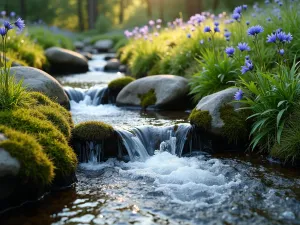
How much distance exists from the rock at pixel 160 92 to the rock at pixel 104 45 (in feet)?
52.2

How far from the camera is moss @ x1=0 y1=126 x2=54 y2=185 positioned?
403 centimetres

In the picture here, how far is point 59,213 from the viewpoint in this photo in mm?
3957

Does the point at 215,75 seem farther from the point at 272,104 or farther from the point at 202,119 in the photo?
the point at 272,104

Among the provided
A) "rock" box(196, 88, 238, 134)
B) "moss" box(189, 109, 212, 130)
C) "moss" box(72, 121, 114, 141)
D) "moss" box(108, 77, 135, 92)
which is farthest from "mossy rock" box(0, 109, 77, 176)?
"moss" box(108, 77, 135, 92)

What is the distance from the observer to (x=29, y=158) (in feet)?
13.5

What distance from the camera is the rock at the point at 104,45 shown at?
81.0ft

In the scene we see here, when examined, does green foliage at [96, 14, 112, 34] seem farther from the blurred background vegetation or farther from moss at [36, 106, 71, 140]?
moss at [36, 106, 71, 140]

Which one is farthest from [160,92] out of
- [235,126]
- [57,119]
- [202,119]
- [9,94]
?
[9,94]

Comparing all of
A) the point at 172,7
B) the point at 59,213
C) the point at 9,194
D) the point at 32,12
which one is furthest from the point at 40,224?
the point at 32,12

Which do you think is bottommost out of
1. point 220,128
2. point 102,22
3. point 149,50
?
point 220,128

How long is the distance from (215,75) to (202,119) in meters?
1.72

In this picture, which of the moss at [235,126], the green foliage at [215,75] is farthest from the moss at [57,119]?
the green foliage at [215,75]

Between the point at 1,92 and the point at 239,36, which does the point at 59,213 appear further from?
the point at 239,36

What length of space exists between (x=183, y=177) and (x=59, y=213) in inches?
64.4
